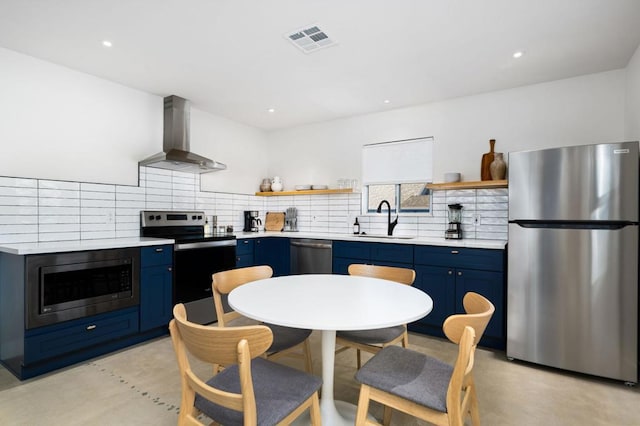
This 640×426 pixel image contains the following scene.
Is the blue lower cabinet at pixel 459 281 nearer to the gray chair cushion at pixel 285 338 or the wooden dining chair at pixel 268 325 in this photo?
the wooden dining chair at pixel 268 325

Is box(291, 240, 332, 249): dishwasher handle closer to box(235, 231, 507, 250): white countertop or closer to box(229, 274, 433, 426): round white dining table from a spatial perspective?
box(235, 231, 507, 250): white countertop

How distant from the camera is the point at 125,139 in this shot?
12.0 feet

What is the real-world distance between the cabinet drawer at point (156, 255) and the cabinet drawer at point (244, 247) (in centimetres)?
93

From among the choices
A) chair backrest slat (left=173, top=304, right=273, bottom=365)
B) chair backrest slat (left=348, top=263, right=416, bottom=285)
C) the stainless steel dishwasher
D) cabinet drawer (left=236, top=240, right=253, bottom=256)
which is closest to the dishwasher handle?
the stainless steel dishwasher

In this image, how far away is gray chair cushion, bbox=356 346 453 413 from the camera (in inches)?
54.3

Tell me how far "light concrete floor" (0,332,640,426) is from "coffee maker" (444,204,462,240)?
4.26ft

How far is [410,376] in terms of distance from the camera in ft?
5.02

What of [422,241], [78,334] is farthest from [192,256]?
[422,241]

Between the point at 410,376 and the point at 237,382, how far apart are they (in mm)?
779

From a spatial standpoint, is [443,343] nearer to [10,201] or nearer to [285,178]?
[285,178]

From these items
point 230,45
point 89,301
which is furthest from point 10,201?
point 230,45

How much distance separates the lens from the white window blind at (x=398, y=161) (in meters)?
4.14

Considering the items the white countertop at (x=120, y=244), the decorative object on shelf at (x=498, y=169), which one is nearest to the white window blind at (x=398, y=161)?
the decorative object on shelf at (x=498, y=169)

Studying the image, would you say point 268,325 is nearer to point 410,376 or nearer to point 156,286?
point 410,376
